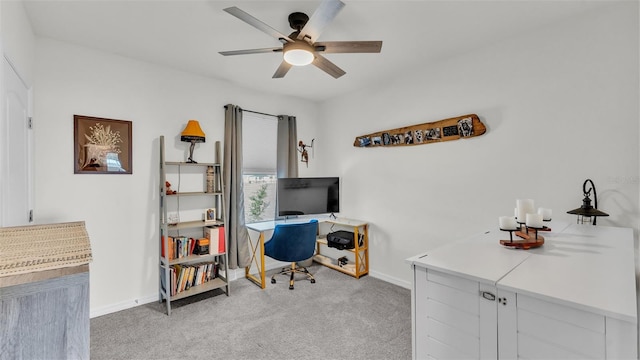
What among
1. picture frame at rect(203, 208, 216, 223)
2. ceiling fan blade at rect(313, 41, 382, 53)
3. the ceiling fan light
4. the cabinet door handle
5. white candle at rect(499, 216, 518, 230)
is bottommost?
the cabinet door handle

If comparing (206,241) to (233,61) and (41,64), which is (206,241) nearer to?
(233,61)

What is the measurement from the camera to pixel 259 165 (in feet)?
12.6

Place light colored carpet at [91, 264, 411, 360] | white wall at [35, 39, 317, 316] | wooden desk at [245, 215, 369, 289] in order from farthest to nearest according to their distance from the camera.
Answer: wooden desk at [245, 215, 369, 289] < white wall at [35, 39, 317, 316] < light colored carpet at [91, 264, 411, 360]

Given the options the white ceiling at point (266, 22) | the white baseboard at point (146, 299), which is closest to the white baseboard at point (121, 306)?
the white baseboard at point (146, 299)

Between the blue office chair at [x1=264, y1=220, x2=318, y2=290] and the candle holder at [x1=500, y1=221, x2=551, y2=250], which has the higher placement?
the candle holder at [x1=500, y1=221, x2=551, y2=250]

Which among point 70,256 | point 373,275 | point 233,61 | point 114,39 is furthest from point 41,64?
point 373,275

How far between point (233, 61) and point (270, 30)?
1268 millimetres

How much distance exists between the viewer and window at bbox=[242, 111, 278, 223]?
373 cm

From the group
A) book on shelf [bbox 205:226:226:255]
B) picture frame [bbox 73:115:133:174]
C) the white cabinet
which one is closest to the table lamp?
picture frame [bbox 73:115:133:174]

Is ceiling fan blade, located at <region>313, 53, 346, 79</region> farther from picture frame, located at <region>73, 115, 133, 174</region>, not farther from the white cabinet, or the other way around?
picture frame, located at <region>73, 115, 133, 174</region>

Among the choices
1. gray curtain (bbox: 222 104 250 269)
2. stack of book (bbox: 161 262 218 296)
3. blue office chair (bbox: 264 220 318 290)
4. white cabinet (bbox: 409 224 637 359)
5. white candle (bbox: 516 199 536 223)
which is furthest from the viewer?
gray curtain (bbox: 222 104 250 269)

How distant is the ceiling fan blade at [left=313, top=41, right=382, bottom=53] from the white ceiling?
273 mm

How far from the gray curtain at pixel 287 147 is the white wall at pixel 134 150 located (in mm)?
1026

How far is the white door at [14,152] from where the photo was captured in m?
1.62
